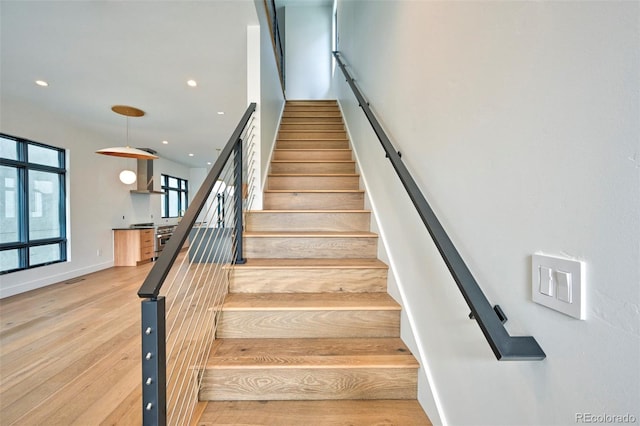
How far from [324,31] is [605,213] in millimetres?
7315

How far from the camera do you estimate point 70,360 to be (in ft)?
7.06

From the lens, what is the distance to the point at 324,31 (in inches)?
251

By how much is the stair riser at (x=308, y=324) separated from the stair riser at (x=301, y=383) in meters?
0.24

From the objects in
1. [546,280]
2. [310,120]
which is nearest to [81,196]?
[310,120]

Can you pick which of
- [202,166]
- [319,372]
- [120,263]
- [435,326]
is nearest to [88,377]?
[319,372]

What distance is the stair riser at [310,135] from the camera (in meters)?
3.70

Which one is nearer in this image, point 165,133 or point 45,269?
point 45,269

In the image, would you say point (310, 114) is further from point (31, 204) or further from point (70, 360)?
point (31, 204)

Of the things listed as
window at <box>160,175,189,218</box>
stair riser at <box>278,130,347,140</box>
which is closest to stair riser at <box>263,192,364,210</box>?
stair riser at <box>278,130,347,140</box>

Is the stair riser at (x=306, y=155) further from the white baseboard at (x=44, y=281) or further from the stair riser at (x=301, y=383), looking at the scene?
the white baseboard at (x=44, y=281)

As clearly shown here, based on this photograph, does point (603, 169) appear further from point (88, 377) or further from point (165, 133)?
point (165, 133)

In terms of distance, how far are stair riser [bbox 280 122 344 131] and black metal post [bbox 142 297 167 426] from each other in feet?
11.5

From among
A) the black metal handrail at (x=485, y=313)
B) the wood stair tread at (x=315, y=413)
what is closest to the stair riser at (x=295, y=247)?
the wood stair tread at (x=315, y=413)

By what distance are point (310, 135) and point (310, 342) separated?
9.74ft
